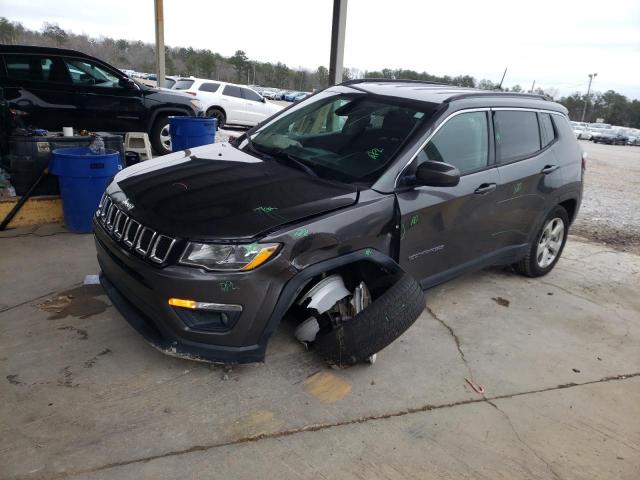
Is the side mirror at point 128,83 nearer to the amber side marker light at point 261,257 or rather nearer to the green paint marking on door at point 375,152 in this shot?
the green paint marking on door at point 375,152

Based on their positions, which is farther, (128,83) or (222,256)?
(128,83)

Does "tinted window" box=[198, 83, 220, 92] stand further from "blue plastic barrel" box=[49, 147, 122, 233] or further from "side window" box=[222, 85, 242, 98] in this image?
"blue plastic barrel" box=[49, 147, 122, 233]

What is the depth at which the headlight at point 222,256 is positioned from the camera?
8.23 feet

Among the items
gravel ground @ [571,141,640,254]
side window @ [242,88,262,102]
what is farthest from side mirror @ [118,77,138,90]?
side window @ [242,88,262,102]

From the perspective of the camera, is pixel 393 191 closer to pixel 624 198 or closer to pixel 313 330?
pixel 313 330

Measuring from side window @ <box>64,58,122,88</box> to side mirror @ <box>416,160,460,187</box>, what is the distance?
642cm

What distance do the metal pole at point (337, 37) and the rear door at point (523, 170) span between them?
4055 millimetres

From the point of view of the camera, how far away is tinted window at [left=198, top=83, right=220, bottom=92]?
15.5 metres

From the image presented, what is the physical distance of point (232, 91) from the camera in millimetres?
16359

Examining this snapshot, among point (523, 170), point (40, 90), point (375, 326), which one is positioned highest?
point (40, 90)

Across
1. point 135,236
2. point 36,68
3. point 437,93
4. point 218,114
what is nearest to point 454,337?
point 437,93

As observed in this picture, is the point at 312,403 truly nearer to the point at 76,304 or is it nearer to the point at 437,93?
the point at 76,304

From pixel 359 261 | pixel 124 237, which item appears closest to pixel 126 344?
pixel 124 237

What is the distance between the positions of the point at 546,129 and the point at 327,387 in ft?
10.6
